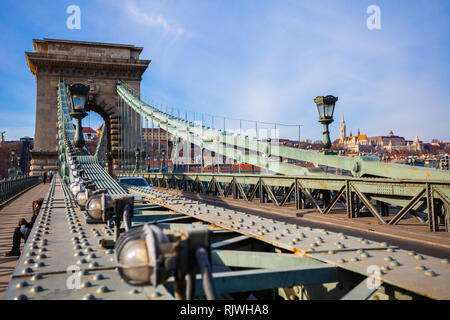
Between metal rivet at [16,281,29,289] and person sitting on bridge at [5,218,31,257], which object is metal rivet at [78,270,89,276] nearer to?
metal rivet at [16,281,29,289]

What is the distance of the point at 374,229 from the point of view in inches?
321

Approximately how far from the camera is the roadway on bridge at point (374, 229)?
6.61m

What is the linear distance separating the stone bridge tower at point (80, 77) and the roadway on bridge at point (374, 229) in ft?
106

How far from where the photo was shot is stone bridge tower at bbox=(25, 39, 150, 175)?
38531 millimetres

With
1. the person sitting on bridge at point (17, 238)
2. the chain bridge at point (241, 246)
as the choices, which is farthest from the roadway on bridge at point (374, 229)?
the person sitting on bridge at point (17, 238)

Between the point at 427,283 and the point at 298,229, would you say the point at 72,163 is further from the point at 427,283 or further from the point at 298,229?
the point at 427,283

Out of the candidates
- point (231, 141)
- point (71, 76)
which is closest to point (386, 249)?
point (231, 141)

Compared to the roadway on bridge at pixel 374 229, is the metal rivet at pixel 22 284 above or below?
above

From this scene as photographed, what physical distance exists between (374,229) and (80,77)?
38538mm

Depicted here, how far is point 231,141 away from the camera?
15945 millimetres

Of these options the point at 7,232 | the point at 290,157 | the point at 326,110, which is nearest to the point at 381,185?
the point at 326,110

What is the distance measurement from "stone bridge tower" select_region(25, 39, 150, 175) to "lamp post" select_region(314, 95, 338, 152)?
33170 mm

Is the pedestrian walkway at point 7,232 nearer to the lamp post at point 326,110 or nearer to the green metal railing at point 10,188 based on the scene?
the green metal railing at point 10,188

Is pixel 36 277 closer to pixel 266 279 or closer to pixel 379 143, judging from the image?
pixel 266 279
